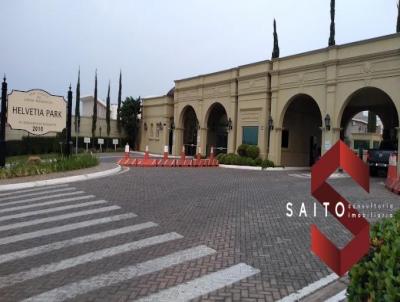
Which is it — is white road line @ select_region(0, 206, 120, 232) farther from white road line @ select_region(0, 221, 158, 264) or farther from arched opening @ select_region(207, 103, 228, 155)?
arched opening @ select_region(207, 103, 228, 155)

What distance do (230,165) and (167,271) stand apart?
21028 millimetres

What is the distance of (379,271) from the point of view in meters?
3.17

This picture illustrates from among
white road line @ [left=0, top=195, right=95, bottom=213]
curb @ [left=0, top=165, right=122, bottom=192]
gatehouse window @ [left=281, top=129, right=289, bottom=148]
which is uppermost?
gatehouse window @ [left=281, top=129, right=289, bottom=148]

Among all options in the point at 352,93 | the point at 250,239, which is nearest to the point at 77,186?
the point at 250,239

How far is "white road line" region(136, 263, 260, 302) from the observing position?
5055mm

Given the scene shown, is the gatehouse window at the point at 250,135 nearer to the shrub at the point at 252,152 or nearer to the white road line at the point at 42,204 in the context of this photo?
the shrub at the point at 252,152

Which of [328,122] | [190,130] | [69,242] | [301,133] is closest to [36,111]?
[69,242]

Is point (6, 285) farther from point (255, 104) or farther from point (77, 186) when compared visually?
point (255, 104)

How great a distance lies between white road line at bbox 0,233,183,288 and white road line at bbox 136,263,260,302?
69.2 inches

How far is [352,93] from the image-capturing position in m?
22.9

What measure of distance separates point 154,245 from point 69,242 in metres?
1.56

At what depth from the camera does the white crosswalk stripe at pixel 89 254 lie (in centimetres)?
531

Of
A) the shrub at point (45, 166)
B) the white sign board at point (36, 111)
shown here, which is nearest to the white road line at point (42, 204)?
the shrub at point (45, 166)

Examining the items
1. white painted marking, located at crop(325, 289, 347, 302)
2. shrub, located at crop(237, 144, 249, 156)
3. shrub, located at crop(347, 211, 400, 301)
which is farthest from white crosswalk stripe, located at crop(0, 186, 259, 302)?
shrub, located at crop(237, 144, 249, 156)
